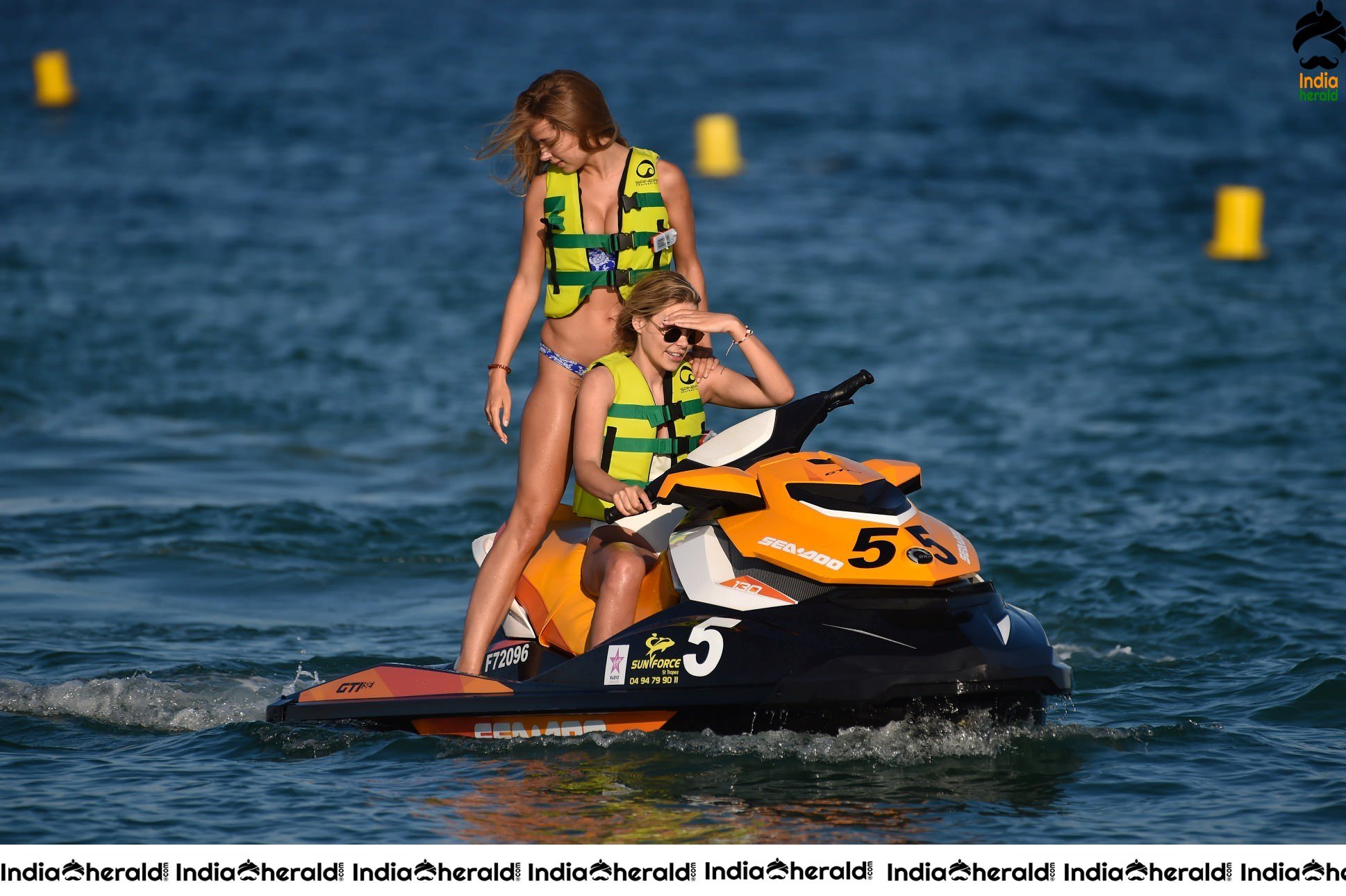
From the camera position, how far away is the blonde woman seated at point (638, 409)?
5.48m

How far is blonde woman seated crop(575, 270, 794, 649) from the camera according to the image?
5.48 m

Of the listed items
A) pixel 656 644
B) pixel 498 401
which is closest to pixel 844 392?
pixel 656 644

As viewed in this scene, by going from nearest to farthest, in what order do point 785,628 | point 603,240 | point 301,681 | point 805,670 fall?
point 805,670
point 785,628
point 603,240
point 301,681

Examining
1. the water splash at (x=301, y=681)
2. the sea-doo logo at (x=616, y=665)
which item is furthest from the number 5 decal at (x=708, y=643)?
the water splash at (x=301, y=681)

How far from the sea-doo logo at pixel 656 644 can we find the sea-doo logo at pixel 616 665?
0.08 m

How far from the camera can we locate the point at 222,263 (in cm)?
1825

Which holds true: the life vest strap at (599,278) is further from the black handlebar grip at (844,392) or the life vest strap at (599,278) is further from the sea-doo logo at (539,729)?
the sea-doo logo at (539,729)

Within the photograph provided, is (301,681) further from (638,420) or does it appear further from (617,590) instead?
(638,420)

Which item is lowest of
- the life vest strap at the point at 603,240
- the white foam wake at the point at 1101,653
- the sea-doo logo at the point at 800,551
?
the white foam wake at the point at 1101,653

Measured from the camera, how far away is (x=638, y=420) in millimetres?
5594

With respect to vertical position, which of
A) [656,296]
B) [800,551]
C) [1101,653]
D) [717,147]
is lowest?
Result: [1101,653]

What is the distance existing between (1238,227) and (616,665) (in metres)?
15.2

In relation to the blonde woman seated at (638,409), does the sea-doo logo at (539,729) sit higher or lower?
lower

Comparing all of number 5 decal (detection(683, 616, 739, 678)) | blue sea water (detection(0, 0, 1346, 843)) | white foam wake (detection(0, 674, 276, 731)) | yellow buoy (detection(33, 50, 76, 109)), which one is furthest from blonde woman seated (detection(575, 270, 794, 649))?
yellow buoy (detection(33, 50, 76, 109))
